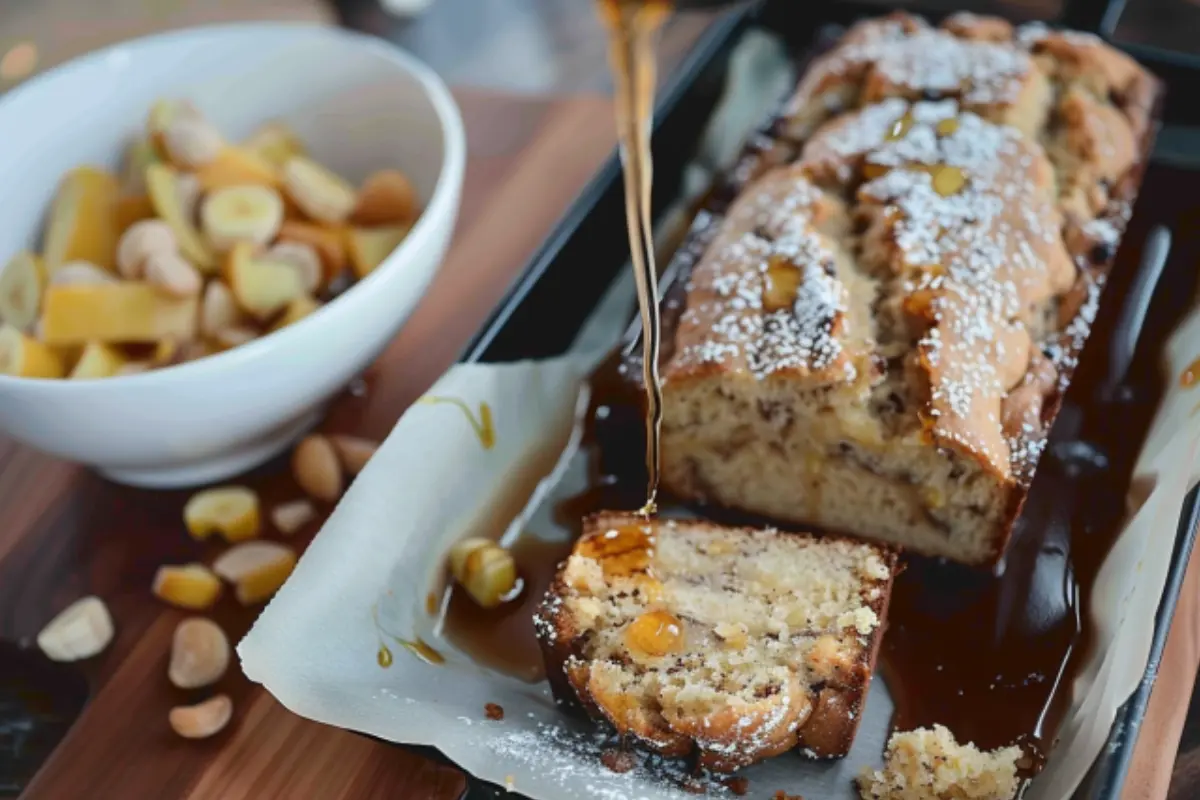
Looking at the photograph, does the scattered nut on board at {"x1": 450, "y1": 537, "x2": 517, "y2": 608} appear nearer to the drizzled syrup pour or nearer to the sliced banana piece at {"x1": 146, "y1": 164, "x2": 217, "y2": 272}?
the drizzled syrup pour

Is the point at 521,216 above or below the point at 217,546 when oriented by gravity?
above

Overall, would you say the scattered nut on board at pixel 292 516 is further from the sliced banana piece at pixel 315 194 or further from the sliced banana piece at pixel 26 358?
the sliced banana piece at pixel 315 194

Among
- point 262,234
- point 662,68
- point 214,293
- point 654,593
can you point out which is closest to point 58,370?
point 214,293

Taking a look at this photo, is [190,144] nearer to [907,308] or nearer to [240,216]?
[240,216]

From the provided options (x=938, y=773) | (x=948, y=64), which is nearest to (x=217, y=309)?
(x=938, y=773)

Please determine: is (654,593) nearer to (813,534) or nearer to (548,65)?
(813,534)

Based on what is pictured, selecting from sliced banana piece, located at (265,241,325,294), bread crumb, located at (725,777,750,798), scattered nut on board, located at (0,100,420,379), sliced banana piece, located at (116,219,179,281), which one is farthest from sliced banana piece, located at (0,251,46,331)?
bread crumb, located at (725,777,750,798)
